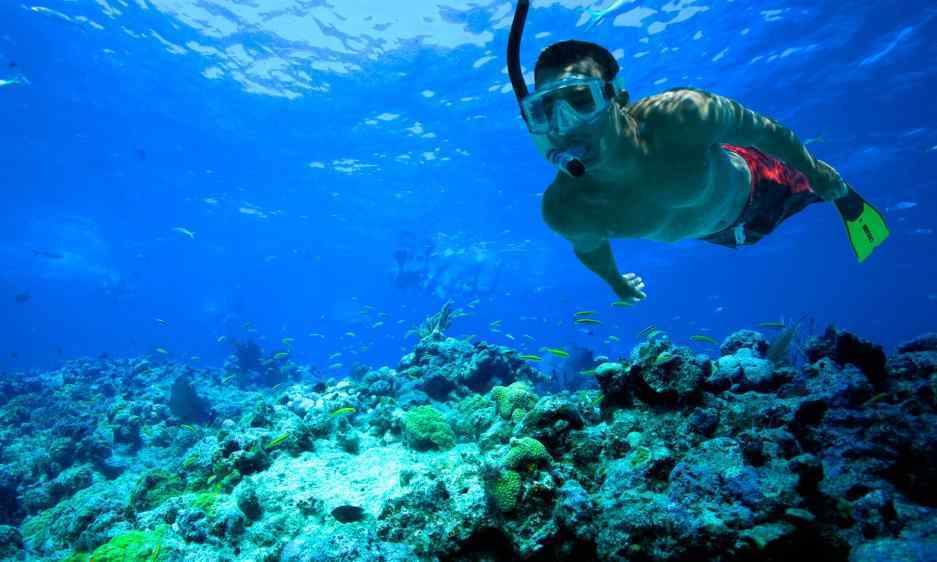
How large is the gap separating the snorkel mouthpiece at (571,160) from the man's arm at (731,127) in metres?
1.05

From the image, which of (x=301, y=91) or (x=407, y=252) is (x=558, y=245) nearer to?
(x=407, y=252)

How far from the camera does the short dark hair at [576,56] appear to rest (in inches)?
123

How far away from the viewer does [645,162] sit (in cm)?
356

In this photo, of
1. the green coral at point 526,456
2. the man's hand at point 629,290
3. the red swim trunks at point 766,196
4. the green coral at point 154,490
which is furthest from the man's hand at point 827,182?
the green coral at point 154,490

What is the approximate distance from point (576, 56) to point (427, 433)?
18.4 feet

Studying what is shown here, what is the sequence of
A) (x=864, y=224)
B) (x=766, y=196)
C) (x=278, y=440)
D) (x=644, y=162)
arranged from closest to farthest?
1. (x=644, y=162)
2. (x=766, y=196)
3. (x=864, y=224)
4. (x=278, y=440)

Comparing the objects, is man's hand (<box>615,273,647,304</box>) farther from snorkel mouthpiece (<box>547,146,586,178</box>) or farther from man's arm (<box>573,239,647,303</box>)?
snorkel mouthpiece (<box>547,146,586,178</box>)

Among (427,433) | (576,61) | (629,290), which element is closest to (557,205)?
(576,61)

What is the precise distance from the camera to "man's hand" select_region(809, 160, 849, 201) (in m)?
4.45

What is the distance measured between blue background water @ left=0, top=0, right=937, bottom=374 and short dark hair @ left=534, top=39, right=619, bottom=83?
1462cm

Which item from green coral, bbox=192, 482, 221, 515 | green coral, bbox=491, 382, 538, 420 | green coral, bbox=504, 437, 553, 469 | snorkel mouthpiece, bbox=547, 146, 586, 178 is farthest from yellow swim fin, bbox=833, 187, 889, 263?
green coral, bbox=192, 482, 221, 515

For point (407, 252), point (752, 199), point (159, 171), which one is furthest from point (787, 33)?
point (159, 171)

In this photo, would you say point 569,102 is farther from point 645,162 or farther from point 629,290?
point 629,290

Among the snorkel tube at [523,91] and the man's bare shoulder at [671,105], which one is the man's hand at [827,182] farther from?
the snorkel tube at [523,91]
